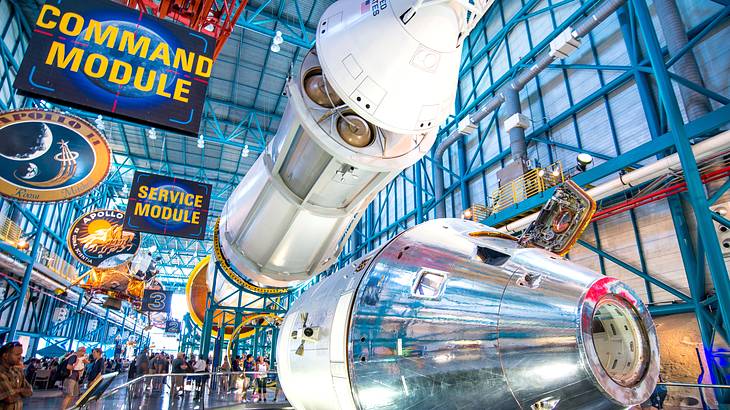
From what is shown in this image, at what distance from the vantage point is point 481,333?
2395 mm

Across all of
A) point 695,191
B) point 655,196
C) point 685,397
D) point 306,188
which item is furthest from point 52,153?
point 655,196

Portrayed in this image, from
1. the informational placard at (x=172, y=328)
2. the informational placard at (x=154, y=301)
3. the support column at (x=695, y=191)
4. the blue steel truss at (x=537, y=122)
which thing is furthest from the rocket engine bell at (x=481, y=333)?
the informational placard at (x=172, y=328)

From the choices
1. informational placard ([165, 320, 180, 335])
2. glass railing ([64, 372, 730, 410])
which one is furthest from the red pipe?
informational placard ([165, 320, 180, 335])

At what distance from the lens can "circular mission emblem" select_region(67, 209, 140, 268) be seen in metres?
17.7

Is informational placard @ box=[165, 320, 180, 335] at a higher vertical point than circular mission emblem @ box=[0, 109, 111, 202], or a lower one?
lower

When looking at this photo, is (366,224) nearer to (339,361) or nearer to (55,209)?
(55,209)

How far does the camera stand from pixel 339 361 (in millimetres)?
2973

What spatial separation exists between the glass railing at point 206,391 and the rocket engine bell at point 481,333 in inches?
241

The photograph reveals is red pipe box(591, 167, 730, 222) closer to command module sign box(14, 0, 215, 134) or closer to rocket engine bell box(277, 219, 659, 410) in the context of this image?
rocket engine bell box(277, 219, 659, 410)

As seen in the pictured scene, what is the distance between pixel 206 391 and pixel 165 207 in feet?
Answer: 14.4

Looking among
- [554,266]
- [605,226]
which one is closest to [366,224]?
[605,226]

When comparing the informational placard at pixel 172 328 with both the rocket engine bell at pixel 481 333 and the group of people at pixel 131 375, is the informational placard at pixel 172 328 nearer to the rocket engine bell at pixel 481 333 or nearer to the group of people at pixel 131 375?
the group of people at pixel 131 375

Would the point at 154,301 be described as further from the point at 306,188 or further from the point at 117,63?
the point at 306,188

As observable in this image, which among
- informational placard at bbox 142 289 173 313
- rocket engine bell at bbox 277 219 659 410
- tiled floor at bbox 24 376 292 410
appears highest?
informational placard at bbox 142 289 173 313
